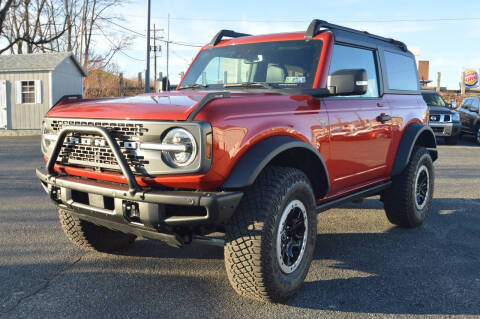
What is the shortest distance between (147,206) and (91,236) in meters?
1.53

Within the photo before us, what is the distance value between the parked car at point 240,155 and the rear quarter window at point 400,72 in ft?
1.80

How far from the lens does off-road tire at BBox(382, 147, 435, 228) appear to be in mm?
4770

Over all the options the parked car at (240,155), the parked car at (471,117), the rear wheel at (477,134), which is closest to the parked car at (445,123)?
the rear wheel at (477,134)

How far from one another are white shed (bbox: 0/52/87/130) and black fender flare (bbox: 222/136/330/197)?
19.1 m

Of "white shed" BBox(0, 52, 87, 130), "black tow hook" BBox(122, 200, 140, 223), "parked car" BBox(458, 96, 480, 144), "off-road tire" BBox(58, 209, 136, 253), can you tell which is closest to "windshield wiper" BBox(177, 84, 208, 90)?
"off-road tire" BBox(58, 209, 136, 253)

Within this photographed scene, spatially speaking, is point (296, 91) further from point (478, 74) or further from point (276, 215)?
point (478, 74)

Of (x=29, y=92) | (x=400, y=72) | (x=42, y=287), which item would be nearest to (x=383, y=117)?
(x=400, y=72)

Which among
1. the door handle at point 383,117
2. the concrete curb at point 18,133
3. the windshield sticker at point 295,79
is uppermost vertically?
the windshield sticker at point 295,79

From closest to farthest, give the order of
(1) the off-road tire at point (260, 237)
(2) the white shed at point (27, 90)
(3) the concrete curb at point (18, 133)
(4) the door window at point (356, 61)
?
(1) the off-road tire at point (260, 237)
(4) the door window at point (356, 61)
(3) the concrete curb at point (18, 133)
(2) the white shed at point (27, 90)

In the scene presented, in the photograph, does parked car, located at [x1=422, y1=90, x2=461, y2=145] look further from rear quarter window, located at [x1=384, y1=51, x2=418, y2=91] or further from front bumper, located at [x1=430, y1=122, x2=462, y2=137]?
rear quarter window, located at [x1=384, y1=51, x2=418, y2=91]

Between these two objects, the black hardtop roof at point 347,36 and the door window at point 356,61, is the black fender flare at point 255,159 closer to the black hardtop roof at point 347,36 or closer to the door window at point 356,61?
the door window at point 356,61

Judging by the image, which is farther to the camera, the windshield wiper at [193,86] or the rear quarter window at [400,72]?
the rear quarter window at [400,72]

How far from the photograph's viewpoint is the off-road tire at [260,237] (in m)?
2.86

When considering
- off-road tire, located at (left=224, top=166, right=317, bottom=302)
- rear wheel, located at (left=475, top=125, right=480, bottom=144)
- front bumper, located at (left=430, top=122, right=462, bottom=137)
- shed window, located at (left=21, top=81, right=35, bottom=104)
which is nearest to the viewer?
off-road tire, located at (left=224, top=166, right=317, bottom=302)
